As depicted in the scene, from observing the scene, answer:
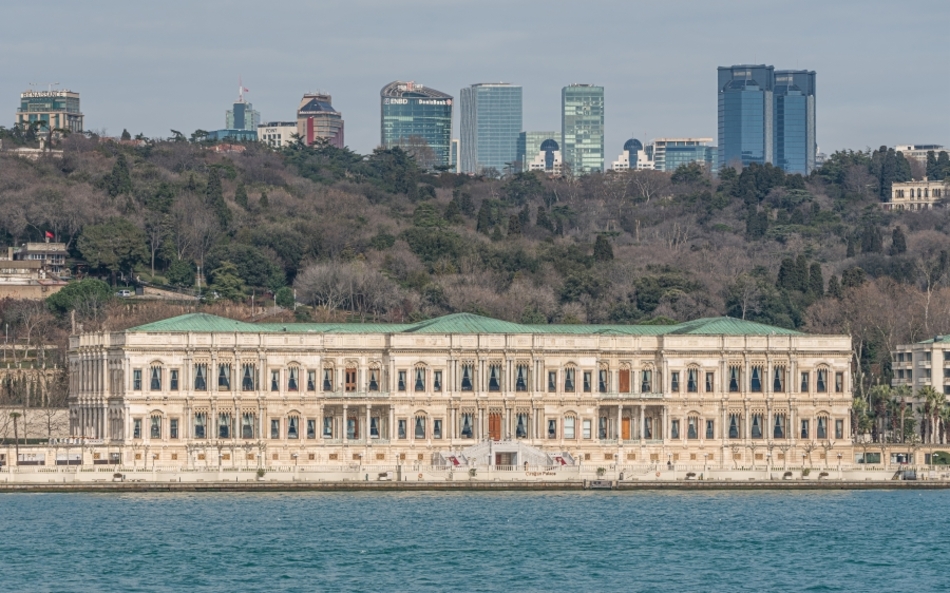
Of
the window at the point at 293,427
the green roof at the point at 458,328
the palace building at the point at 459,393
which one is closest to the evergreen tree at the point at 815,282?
the green roof at the point at 458,328

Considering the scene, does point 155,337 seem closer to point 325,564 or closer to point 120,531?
point 120,531

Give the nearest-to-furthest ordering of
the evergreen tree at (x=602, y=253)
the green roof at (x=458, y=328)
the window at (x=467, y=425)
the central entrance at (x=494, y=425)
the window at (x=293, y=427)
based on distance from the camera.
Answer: the window at (x=293, y=427) → the green roof at (x=458, y=328) → the window at (x=467, y=425) → the central entrance at (x=494, y=425) → the evergreen tree at (x=602, y=253)

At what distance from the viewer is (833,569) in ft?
286

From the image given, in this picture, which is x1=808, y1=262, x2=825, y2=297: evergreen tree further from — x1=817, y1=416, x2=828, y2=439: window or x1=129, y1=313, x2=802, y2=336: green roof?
x1=817, y1=416, x2=828, y2=439: window

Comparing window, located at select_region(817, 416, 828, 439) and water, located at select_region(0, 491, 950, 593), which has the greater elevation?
window, located at select_region(817, 416, 828, 439)

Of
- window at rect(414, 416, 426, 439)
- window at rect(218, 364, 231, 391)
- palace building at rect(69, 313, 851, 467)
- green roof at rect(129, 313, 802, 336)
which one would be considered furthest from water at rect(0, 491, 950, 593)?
green roof at rect(129, 313, 802, 336)

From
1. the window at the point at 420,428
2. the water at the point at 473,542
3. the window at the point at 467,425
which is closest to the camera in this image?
the water at the point at 473,542

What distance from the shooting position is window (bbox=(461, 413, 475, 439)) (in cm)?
12600

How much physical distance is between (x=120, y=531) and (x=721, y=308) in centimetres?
9335

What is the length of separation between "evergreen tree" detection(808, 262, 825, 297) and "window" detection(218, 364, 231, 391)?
71269mm

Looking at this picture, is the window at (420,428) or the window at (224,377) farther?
the window at (420,428)

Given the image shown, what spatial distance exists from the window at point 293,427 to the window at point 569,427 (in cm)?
1457

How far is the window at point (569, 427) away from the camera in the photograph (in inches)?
4993

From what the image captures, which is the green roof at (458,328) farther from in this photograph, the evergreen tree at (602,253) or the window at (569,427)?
the evergreen tree at (602,253)
